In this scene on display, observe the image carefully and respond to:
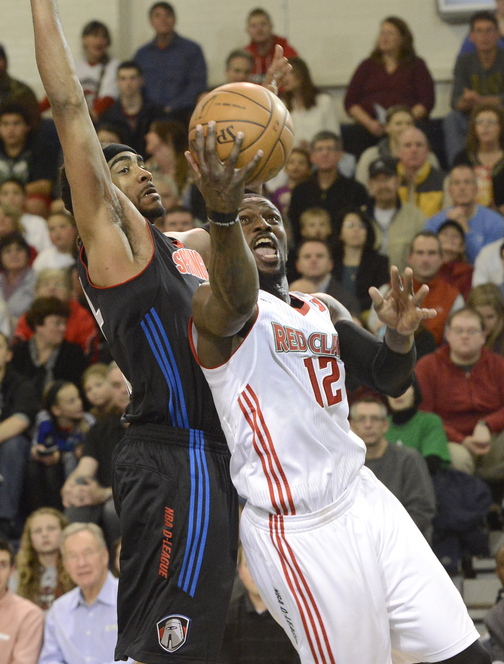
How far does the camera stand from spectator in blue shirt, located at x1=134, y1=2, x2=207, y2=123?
41.8 feet

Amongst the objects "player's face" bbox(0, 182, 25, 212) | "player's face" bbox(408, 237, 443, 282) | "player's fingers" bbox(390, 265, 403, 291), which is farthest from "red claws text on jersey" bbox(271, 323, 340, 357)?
"player's face" bbox(0, 182, 25, 212)

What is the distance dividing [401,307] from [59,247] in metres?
7.06

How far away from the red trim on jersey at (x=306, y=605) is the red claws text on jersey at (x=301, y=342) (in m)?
0.72

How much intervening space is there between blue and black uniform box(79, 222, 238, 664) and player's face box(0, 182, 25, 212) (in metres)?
7.57

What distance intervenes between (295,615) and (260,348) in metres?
1.00

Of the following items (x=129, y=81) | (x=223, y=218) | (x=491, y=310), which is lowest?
(x=491, y=310)

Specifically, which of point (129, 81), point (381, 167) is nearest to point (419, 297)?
point (381, 167)

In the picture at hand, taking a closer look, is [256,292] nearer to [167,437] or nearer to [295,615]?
[167,437]

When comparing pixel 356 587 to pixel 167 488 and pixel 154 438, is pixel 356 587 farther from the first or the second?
pixel 154 438

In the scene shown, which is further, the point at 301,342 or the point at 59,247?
the point at 59,247

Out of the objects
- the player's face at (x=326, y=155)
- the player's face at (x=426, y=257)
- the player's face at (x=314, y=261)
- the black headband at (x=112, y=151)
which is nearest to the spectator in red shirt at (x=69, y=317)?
the player's face at (x=314, y=261)

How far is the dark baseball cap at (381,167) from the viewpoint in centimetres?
1032

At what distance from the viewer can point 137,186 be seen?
4445mm

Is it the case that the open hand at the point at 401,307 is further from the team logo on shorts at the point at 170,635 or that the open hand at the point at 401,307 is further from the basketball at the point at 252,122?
the team logo on shorts at the point at 170,635
